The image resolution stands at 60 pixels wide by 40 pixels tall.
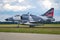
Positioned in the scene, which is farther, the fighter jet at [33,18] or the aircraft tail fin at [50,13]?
the aircraft tail fin at [50,13]

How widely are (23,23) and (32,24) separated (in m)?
1.18

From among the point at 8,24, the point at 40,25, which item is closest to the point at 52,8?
the point at 40,25

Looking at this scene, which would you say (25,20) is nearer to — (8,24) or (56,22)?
(8,24)

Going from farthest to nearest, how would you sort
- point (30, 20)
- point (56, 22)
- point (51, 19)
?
1. point (30, 20)
2. point (51, 19)
3. point (56, 22)

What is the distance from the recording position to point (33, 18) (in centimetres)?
1797

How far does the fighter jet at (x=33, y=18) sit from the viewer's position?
651 inches

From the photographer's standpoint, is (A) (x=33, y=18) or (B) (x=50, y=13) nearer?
(B) (x=50, y=13)

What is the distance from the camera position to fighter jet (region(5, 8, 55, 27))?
16539 millimetres

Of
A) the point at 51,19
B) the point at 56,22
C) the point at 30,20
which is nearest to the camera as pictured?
the point at 56,22

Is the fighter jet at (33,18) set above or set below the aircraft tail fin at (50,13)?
below

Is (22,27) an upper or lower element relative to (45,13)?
lower

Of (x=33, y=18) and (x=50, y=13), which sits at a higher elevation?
(x=50, y=13)

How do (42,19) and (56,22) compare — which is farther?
(42,19)

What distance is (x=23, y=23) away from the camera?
1778cm
